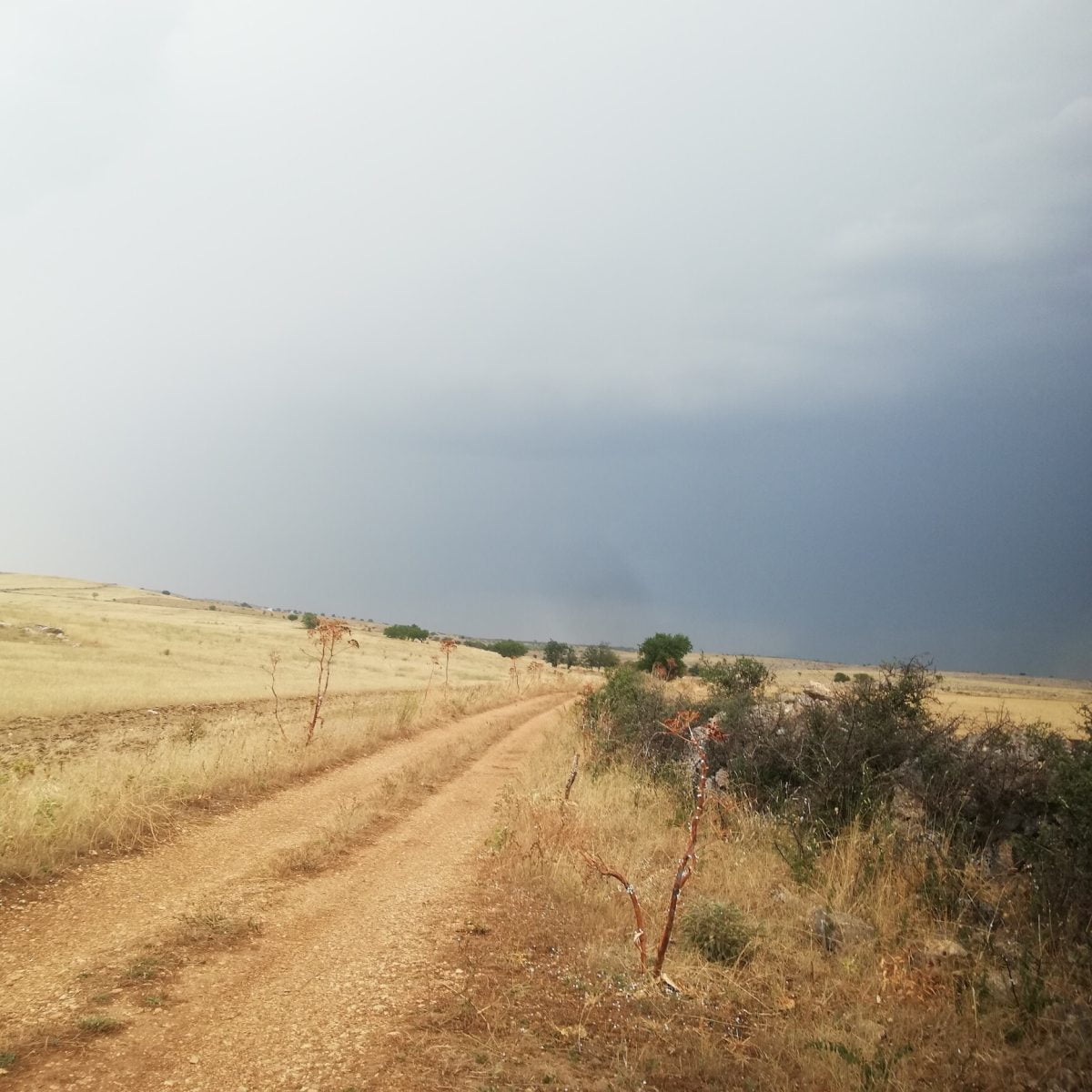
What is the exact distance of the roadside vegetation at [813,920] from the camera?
516 cm

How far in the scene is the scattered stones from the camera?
23.5 feet

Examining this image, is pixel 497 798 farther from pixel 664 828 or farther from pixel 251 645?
pixel 251 645

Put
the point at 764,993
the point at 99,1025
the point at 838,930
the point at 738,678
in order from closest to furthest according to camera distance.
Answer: the point at 99,1025, the point at 764,993, the point at 838,930, the point at 738,678

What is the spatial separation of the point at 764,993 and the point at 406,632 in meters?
98.3

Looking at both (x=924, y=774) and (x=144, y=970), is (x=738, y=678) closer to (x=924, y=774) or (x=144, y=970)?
(x=924, y=774)

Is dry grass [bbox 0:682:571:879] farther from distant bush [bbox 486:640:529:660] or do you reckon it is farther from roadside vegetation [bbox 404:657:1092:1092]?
distant bush [bbox 486:640:529:660]

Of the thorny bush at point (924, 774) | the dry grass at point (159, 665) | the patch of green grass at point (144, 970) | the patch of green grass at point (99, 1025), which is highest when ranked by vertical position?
the thorny bush at point (924, 774)

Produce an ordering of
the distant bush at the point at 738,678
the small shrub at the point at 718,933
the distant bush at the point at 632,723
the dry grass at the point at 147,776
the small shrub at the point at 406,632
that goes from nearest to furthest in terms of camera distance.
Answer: the small shrub at the point at 718,933 < the dry grass at the point at 147,776 < the distant bush at the point at 632,723 < the distant bush at the point at 738,678 < the small shrub at the point at 406,632

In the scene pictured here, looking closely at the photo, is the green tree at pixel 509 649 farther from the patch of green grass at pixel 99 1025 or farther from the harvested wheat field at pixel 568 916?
the patch of green grass at pixel 99 1025

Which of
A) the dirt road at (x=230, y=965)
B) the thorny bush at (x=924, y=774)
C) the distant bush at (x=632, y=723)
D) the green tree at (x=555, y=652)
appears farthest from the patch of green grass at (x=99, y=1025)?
the green tree at (x=555, y=652)

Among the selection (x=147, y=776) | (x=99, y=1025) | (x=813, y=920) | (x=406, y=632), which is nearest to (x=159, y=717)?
(x=147, y=776)

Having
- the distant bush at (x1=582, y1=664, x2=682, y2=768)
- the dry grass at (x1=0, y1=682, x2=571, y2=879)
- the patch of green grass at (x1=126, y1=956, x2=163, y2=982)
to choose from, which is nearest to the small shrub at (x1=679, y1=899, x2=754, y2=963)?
the patch of green grass at (x1=126, y1=956, x2=163, y2=982)

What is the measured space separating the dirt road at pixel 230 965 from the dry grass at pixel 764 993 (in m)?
Answer: 0.56

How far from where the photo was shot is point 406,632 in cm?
10156
